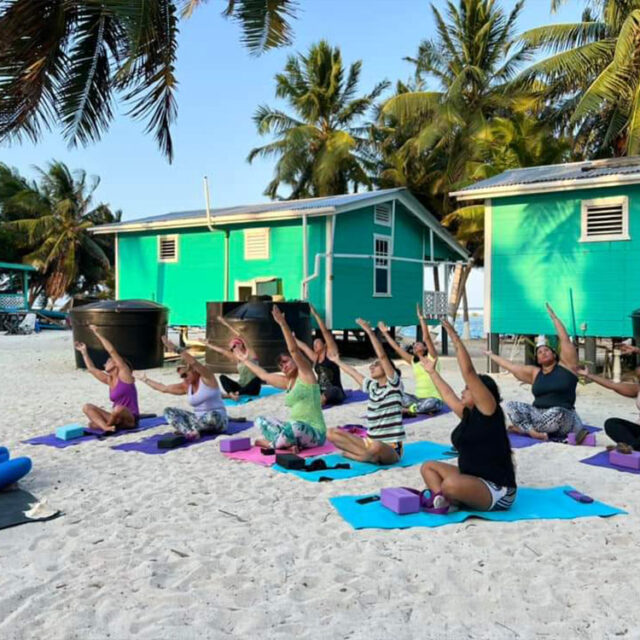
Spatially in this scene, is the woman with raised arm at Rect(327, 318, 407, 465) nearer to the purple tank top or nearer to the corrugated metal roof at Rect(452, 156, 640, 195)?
the purple tank top

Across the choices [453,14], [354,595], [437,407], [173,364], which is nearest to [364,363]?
[173,364]

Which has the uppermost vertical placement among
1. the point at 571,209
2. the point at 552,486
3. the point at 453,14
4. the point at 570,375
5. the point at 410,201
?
the point at 453,14

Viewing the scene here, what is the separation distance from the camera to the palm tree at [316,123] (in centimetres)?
3475

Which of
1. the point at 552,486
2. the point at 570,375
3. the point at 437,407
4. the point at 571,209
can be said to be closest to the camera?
the point at 552,486

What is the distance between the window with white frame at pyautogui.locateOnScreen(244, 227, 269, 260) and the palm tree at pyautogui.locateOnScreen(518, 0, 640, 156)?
9.47m

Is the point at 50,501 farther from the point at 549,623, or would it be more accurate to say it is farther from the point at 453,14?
the point at 453,14

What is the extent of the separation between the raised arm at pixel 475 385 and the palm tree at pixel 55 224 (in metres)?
42.0

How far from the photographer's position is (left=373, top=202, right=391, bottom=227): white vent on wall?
67.6ft

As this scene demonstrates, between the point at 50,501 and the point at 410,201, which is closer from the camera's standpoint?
the point at 50,501

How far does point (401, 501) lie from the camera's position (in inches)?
205

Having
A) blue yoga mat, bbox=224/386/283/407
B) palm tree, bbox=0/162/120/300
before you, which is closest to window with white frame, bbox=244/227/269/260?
blue yoga mat, bbox=224/386/283/407

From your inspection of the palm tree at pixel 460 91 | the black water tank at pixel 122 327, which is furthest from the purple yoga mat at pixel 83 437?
the palm tree at pixel 460 91

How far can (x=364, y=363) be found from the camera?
754 inches

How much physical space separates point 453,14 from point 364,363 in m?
19.8
